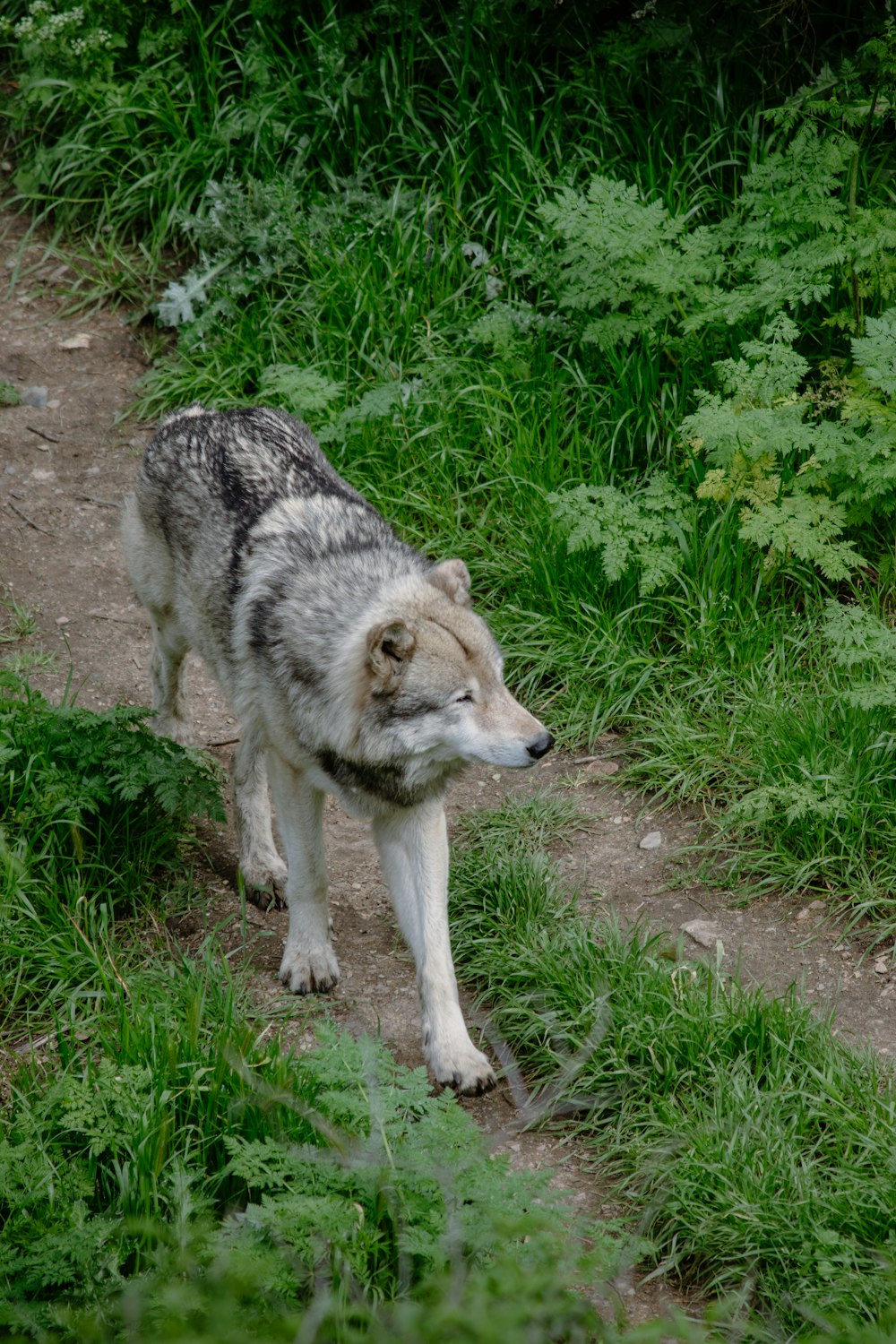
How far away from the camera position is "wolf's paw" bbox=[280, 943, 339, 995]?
4559mm

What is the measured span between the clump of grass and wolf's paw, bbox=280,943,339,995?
1.55 ft

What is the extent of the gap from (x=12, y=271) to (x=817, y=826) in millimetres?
6153

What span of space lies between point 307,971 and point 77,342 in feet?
15.8

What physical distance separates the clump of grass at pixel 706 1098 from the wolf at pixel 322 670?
0.34 meters

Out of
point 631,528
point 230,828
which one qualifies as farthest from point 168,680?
point 631,528

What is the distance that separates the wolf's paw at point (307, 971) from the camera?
4.56m

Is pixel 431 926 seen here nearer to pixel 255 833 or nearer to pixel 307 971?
pixel 307 971

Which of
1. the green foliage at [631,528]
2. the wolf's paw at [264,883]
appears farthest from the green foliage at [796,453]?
the wolf's paw at [264,883]

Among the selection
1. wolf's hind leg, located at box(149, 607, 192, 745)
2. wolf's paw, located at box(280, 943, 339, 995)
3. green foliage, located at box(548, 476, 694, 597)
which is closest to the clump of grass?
wolf's paw, located at box(280, 943, 339, 995)

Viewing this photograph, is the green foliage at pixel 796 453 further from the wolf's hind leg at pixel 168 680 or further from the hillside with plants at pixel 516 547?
the wolf's hind leg at pixel 168 680

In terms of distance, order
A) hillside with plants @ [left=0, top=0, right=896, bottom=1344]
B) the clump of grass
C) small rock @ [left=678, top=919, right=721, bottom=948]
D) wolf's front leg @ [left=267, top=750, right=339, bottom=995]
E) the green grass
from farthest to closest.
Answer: small rock @ [left=678, top=919, right=721, bottom=948] → wolf's front leg @ [left=267, top=750, right=339, bottom=995] → the clump of grass → hillside with plants @ [left=0, top=0, right=896, bottom=1344] → the green grass

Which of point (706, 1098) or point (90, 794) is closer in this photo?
point (706, 1098)

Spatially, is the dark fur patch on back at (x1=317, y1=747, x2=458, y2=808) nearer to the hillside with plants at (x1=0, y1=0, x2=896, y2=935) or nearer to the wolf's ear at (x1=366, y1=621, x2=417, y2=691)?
the wolf's ear at (x1=366, y1=621, x2=417, y2=691)

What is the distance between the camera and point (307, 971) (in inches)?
180
